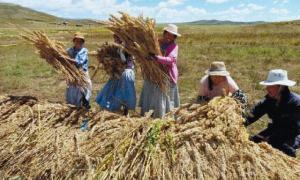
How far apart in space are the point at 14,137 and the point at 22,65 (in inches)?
600

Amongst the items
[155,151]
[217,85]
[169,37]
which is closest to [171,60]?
[169,37]

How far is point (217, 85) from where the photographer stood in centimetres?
523

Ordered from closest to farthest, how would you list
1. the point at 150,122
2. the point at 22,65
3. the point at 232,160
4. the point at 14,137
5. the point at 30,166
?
the point at 232,160 < the point at 150,122 < the point at 30,166 < the point at 14,137 < the point at 22,65

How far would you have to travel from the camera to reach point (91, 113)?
17.1ft

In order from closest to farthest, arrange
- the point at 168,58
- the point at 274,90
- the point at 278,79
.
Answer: the point at 278,79 → the point at 274,90 → the point at 168,58

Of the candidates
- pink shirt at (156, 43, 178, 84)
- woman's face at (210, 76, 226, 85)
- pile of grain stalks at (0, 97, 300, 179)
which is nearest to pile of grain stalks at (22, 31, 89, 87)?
pink shirt at (156, 43, 178, 84)

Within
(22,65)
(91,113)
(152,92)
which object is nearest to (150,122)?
(91,113)

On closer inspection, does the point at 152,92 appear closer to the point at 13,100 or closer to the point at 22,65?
the point at 13,100

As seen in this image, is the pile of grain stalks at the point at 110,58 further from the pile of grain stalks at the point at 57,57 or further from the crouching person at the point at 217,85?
the crouching person at the point at 217,85

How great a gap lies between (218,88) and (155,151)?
1.48m

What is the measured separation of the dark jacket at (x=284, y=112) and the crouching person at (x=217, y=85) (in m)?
0.23

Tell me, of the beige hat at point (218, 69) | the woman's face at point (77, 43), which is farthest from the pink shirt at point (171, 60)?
the woman's face at point (77, 43)

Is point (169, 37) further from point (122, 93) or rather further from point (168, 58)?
point (122, 93)

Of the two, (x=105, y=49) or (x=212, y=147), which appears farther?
(x=105, y=49)
